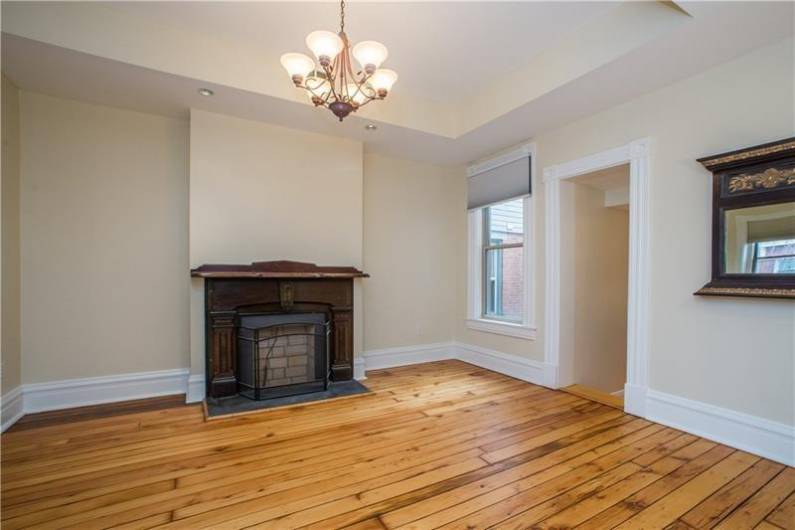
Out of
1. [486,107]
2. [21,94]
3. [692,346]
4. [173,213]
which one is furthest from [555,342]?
[21,94]

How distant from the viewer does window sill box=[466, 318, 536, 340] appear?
3.98m

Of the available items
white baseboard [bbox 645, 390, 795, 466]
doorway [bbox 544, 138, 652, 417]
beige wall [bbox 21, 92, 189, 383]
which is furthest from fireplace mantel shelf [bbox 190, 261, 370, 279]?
white baseboard [bbox 645, 390, 795, 466]

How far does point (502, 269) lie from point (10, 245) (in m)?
4.74

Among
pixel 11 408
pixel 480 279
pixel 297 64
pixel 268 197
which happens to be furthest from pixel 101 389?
pixel 480 279

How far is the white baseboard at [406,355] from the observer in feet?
14.6

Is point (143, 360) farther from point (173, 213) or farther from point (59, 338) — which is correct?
point (173, 213)

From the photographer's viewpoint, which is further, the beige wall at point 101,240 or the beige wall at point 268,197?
the beige wall at point 268,197

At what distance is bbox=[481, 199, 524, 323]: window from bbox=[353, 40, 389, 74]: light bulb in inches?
100

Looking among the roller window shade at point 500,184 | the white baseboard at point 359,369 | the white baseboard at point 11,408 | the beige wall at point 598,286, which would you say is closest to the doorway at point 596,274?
the beige wall at point 598,286

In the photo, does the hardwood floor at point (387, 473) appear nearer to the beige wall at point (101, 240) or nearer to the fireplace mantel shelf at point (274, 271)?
the beige wall at point (101, 240)

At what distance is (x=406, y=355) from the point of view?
15.4 feet

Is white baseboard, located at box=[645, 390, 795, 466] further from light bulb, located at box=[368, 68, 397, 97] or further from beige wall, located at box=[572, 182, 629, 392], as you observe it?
light bulb, located at box=[368, 68, 397, 97]

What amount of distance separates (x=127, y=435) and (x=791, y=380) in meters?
4.43

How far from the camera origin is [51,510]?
1.81 metres
